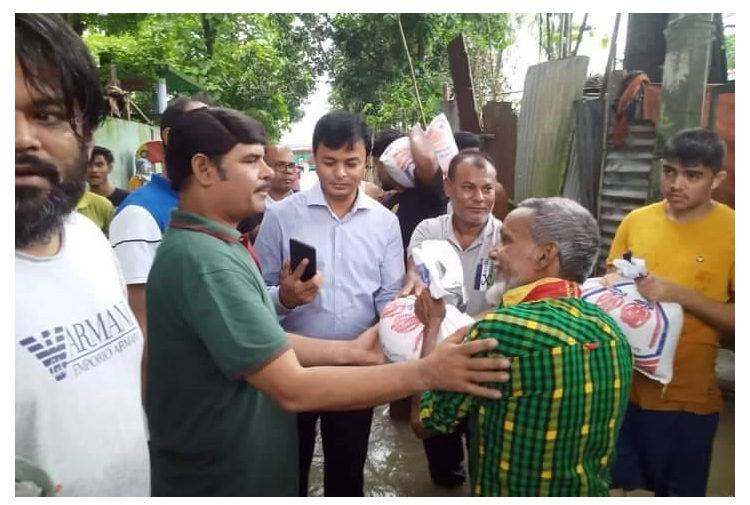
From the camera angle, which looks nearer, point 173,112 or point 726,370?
point 173,112

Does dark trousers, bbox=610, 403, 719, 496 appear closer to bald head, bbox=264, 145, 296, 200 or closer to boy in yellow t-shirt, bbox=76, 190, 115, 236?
bald head, bbox=264, 145, 296, 200

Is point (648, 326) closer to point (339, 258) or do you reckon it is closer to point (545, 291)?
point (545, 291)

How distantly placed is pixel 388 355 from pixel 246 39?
11394 millimetres

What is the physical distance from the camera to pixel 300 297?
2.13m

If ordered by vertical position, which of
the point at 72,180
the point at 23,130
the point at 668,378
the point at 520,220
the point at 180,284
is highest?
the point at 23,130

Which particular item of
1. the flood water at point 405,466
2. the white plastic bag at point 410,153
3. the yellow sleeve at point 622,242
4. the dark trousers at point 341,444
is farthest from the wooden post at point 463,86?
the dark trousers at point 341,444

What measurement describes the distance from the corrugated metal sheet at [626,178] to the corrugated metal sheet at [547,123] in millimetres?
739

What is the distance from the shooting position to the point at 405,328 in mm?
1815

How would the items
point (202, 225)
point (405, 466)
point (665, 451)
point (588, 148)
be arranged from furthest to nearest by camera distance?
point (588, 148)
point (405, 466)
point (665, 451)
point (202, 225)

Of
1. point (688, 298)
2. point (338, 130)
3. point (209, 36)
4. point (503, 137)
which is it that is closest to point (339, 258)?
point (338, 130)

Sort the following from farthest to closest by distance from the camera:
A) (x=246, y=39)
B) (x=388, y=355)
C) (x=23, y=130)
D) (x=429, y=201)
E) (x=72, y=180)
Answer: (x=246, y=39) < (x=429, y=201) < (x=388, y=355) < (x=72, y=180) < (x=23, y=130)

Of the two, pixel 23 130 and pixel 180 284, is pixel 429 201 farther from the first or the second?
pixel 23 130

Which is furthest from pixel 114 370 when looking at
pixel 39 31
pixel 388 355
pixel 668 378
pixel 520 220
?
pixel 668 378

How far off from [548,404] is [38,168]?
1.26 metres
